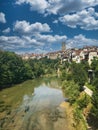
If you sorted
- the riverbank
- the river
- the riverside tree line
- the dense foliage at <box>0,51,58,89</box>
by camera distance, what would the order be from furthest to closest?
1. the dense foliage at <box>0,51,58,89</box>
2. the riverside tree line
3. the river
4. the riverbank

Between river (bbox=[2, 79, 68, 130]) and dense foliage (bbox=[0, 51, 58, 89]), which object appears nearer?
river (bbox=[2, 79, 68, 130])

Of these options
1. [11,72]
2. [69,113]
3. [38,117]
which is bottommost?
[38,117]

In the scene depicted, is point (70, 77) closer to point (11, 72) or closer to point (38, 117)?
point (11, 72)

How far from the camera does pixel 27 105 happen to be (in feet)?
147

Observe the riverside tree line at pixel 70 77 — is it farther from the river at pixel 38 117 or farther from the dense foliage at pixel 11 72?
the river at pixel 38 117

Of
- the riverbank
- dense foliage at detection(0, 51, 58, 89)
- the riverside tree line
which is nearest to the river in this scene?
the riverbank

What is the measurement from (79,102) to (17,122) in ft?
31.2

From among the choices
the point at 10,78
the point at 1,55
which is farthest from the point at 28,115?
the point at 1,55

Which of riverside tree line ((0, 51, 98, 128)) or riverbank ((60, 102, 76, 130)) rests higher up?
riverside tree line ((0, 51, 98, 128))

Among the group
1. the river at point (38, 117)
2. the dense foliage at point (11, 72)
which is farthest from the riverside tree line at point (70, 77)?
the river at point (38, 117)

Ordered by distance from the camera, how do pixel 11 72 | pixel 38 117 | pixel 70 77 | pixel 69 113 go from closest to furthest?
pixel 38 117 < pixel 69 113 < pixel 70 77 < pixel 11 72

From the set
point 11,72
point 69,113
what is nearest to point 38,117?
point 69,113

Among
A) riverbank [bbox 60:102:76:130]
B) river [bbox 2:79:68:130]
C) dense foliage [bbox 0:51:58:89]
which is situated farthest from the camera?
dense foliage [bbox 0:51:58:89]

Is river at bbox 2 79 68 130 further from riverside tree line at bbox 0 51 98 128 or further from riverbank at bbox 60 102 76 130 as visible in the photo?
riverside tree line at bbox 0 51 98 128
